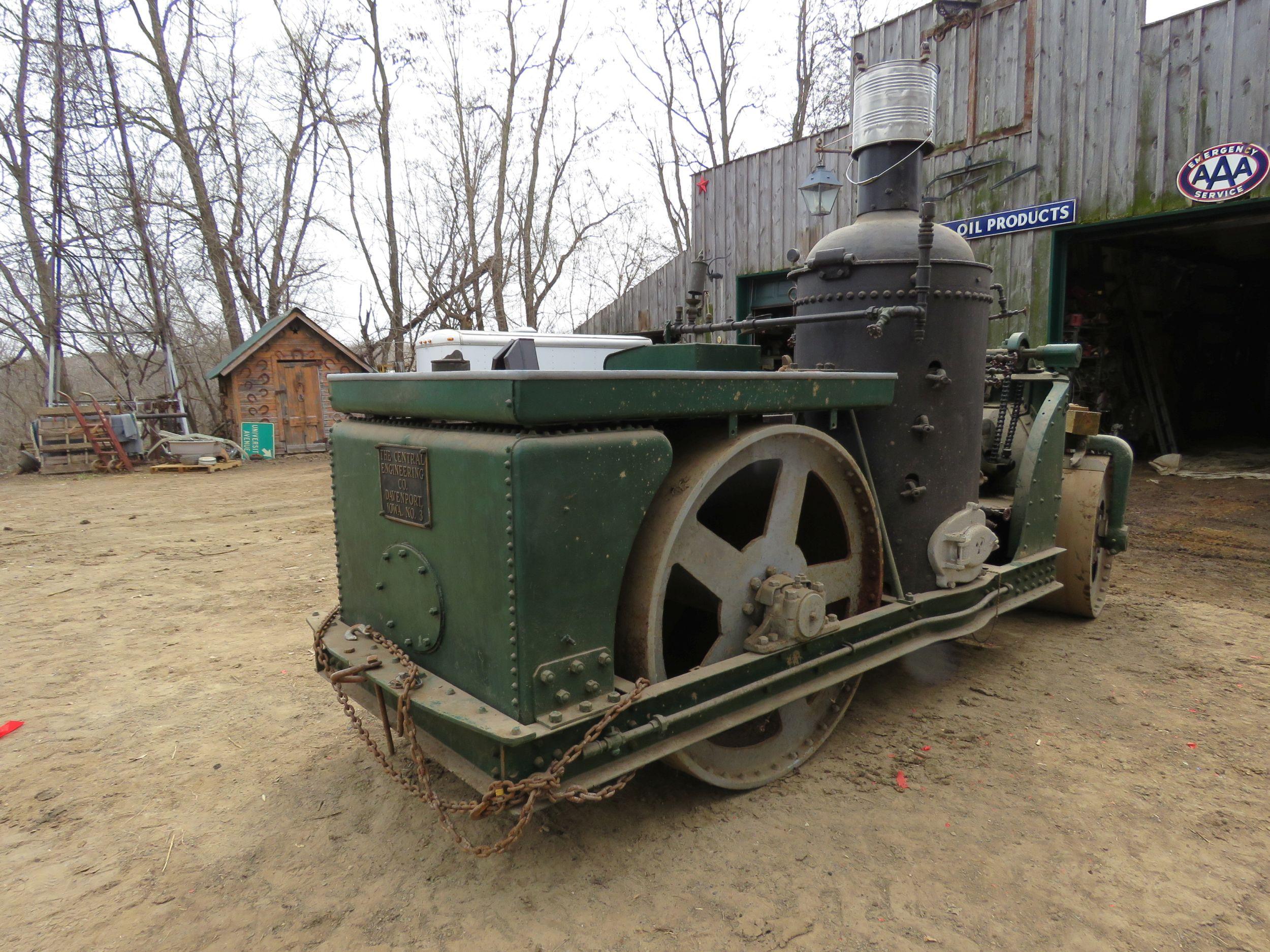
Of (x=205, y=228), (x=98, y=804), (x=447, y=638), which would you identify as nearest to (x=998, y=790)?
(x=447, y=638)

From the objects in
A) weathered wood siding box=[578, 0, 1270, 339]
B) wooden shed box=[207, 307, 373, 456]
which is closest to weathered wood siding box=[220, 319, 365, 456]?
wooden shed box=[207, 307, 373, 456]

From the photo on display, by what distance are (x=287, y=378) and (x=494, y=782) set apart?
17510mm

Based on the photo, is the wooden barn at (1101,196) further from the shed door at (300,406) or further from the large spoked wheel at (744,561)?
the shed door at (300,406)

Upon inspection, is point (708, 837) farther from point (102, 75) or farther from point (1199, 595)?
point (102, 75)

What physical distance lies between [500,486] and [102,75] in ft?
72.7

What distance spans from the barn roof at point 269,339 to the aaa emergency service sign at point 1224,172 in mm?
15135

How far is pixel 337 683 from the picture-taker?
2.72 m

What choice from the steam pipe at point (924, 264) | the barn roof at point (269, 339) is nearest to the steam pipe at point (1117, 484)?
the steam pipe at point (924, 264)

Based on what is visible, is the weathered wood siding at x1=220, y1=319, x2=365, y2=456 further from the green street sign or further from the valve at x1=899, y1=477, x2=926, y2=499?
the valve at x1=899, y1=477, x2=926, y2=499

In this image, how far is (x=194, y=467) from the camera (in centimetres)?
1501

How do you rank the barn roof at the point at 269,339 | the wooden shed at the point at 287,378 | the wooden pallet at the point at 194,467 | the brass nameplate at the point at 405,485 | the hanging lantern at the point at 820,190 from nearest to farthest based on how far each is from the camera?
the brass nameplate at the point at 405,485 < the hanging lantern at the point at 820,190 < the wooden pallet at the point at 194,467 < the barn roof at the point at 269,339 < the wooden shed at the point at 287,378

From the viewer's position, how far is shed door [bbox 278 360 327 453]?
58.3 ft

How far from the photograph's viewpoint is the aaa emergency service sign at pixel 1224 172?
7.32 m

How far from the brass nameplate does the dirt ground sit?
1.10 metres
